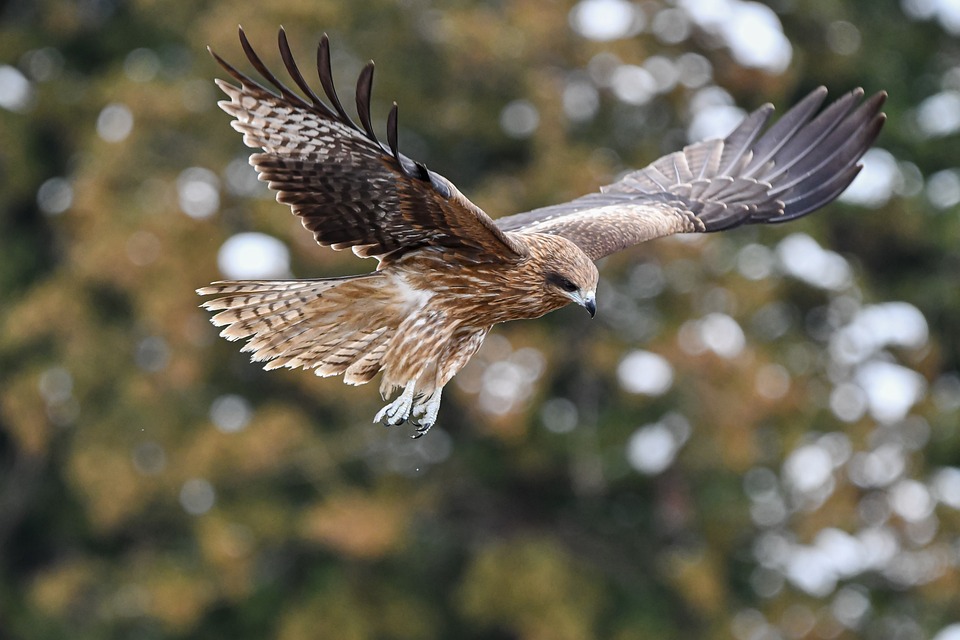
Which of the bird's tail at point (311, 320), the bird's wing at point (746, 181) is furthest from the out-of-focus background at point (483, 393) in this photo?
the bird's tail at point (311, 320)

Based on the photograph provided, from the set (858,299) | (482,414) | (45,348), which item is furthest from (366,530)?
(858,299)

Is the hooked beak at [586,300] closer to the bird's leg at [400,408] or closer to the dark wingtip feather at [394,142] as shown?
the bird's leg at [400,408]

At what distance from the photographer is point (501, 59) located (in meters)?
16.6

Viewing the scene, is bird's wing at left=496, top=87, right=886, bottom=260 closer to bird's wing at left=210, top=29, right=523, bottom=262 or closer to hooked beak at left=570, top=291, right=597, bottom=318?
hooked beak at left=570, top=291, right=597, bottom=318

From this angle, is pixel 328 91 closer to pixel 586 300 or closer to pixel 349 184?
pixel 349 184

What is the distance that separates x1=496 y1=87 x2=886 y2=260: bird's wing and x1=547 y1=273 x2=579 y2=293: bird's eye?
3.14 ft

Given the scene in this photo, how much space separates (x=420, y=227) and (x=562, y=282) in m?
0.68

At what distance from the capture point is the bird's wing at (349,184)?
21.1 feet

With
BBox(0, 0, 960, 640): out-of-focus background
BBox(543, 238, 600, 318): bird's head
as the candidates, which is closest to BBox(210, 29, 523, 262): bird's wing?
BBox(543, 238, 600, 318): bird's head

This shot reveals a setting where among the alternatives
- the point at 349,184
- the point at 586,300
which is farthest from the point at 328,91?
the point at 586,300

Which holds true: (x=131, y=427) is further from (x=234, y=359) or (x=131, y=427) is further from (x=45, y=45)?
(x=45, y=45)

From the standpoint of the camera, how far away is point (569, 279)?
7.21 m

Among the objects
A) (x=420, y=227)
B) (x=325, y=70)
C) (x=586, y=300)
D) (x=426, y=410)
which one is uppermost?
(x=325, y=70)

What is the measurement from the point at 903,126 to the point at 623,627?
7488 mm
